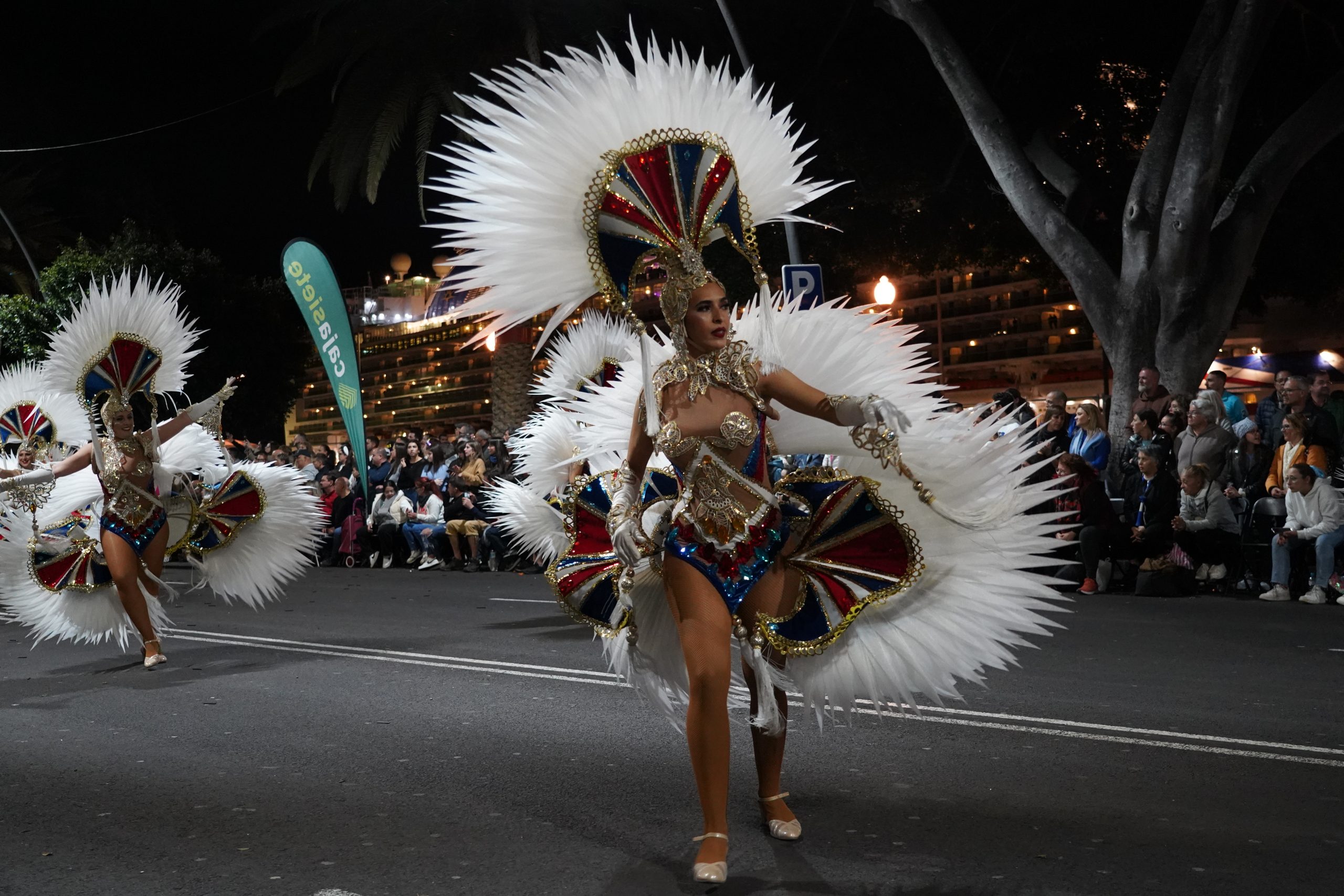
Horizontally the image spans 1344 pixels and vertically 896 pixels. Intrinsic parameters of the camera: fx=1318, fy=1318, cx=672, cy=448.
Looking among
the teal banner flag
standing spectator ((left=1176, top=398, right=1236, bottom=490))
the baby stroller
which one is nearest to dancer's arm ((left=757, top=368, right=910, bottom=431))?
standing spectator ((left=1176, top=398, right=1236, bottom=490))

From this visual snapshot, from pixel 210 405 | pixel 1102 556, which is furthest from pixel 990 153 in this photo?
pixel 210 405

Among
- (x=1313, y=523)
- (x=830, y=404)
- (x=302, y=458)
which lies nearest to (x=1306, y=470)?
(x=1313, y=523)

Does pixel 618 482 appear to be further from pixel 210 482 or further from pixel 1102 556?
pixel 1102 556

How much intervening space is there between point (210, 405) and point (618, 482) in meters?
5.69

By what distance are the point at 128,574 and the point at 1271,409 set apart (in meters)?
9.71

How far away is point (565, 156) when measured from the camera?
4.56m

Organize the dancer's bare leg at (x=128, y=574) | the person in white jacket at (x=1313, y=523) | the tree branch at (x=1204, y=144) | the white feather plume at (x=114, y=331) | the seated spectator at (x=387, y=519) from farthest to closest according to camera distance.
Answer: the seated spectator at (x=387, y=519)
the tree branch at (x=1204, y=144)
the person in white jacket at (x=1313, y=523)
the white feather plume at (x=114, y=331)
the dancer's bare leg at (x=128, y=574)

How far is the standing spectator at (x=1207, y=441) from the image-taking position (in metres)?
11.6

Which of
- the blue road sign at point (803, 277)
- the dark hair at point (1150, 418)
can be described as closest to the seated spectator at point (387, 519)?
the blue road sign at point (803, 277)

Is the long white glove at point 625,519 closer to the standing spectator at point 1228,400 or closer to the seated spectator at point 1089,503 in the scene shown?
the seated spectator at point 1089,503

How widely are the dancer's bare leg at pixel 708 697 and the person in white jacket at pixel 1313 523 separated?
26.5ft

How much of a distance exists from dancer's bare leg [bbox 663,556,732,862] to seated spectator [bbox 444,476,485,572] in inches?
505

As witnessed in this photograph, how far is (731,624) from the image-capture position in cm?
431

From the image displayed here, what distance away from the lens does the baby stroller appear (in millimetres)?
19328
